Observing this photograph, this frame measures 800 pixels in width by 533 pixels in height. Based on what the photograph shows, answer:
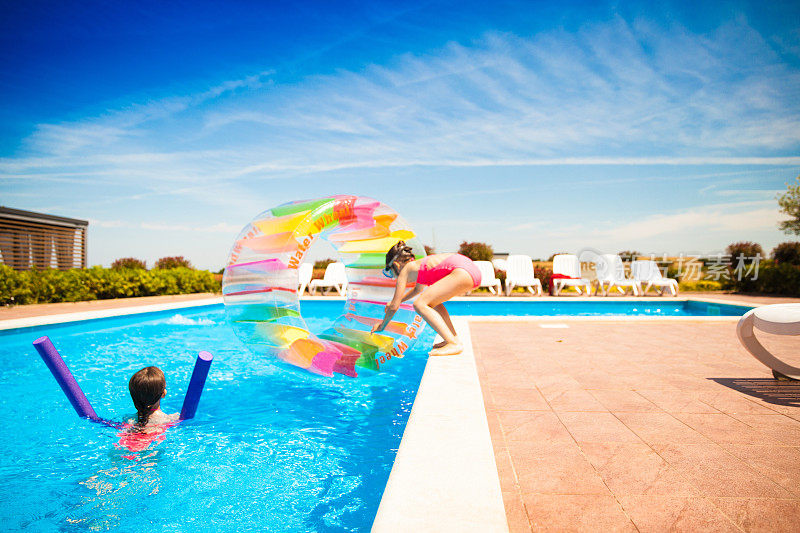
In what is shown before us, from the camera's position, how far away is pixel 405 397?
4.34m

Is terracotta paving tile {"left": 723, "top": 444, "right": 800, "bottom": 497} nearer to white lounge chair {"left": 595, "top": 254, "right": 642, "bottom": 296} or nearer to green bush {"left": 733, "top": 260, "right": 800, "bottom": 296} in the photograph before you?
white lounge chair {"left": 595, "top": 254, "right": 642, "bottom": 296}

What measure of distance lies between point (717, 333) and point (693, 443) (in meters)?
5.39

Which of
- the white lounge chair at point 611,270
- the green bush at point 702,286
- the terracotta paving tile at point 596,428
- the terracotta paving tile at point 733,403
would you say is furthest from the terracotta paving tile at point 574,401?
the green bush at point 702,286

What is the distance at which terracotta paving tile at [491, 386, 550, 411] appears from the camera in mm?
3137

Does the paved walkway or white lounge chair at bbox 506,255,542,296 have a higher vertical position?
white lounge chair at bbox 506,255,542,296

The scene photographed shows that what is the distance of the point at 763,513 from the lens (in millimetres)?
1744

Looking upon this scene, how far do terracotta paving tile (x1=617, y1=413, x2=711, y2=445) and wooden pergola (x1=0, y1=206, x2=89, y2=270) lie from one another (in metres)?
19.3

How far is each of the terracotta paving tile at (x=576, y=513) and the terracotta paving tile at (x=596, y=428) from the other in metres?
0.73

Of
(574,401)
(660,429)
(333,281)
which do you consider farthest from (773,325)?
(333,281)

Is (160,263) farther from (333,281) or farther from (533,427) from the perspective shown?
(533,427)

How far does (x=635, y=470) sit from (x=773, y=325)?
2305 mm

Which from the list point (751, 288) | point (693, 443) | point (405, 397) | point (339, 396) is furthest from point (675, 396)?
point (751, 288)

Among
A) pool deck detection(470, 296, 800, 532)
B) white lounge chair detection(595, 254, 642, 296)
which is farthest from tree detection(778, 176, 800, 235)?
pool deck detection(470, 296, 800, 532)

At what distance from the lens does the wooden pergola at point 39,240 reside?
53.1 ft
